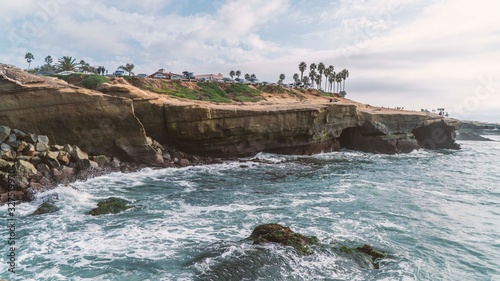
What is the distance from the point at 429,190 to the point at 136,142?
2011 cm

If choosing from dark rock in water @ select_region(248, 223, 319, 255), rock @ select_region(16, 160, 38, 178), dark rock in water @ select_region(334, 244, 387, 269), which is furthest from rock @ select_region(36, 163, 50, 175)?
dark rock in water @ select_region(334, 244, 387, 269)

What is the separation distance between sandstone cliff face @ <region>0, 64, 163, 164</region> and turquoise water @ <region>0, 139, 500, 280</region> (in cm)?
311

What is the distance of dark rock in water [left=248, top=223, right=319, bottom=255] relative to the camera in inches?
405

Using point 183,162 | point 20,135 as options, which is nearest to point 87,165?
point 20,135

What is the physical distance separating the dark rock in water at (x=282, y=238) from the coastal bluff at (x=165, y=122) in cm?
1528

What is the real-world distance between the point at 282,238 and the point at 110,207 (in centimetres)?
810

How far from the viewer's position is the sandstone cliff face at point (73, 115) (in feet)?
67.6

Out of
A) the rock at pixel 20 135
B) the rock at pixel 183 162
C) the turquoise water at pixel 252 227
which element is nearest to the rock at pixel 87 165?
the turquoise water at pixel 252 227

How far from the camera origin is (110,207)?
14266 mm

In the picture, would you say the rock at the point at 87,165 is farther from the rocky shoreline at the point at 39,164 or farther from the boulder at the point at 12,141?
the boulder at the point at 12,141

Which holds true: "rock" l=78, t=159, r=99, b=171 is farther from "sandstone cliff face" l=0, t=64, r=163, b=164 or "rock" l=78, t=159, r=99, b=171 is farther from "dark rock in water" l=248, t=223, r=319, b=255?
"dark rock in water" l=248, t=223, r=319, b=255

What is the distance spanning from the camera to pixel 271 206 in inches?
613

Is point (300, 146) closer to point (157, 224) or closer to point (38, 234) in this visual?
point (157, 224)

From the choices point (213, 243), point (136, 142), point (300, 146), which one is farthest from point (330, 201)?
point (300, 146)
